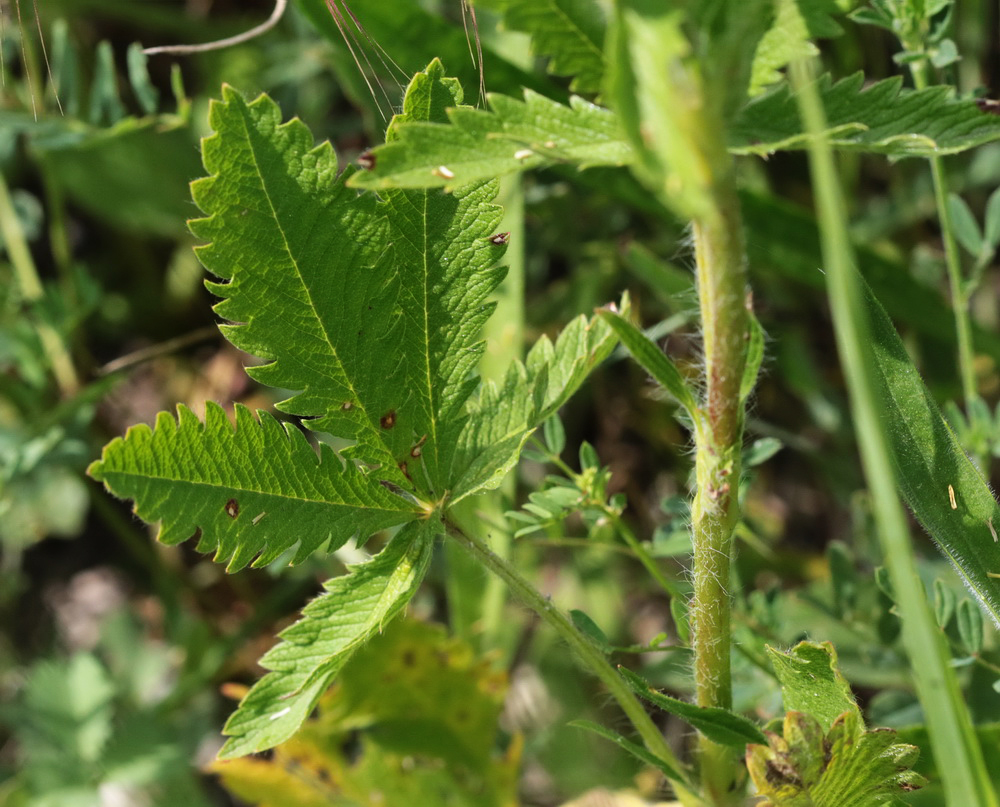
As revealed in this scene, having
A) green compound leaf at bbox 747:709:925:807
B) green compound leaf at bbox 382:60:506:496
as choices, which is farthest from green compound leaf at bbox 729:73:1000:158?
green compound leaf at bbox 747:709:925:807

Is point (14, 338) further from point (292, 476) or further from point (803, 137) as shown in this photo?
point (803, 137)

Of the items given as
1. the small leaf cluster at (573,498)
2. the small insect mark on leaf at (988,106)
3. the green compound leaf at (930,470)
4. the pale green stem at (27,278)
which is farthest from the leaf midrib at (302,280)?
the pale green stem at (27,278)

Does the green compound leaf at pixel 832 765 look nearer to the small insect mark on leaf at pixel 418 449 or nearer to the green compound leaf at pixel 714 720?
the green compound leaf at pixel 714 720

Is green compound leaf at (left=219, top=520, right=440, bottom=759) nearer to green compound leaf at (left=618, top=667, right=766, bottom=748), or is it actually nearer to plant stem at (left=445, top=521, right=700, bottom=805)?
plant stem at (left=445, top=521, right=700, bottom=805)

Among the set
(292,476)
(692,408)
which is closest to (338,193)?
(292,476)

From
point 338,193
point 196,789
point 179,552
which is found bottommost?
point 196,789

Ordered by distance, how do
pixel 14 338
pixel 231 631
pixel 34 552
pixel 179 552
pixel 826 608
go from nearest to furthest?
pixel 826 608, pixel 14 338, pixel 231 631, pixel 179 552, pixel 34 552
